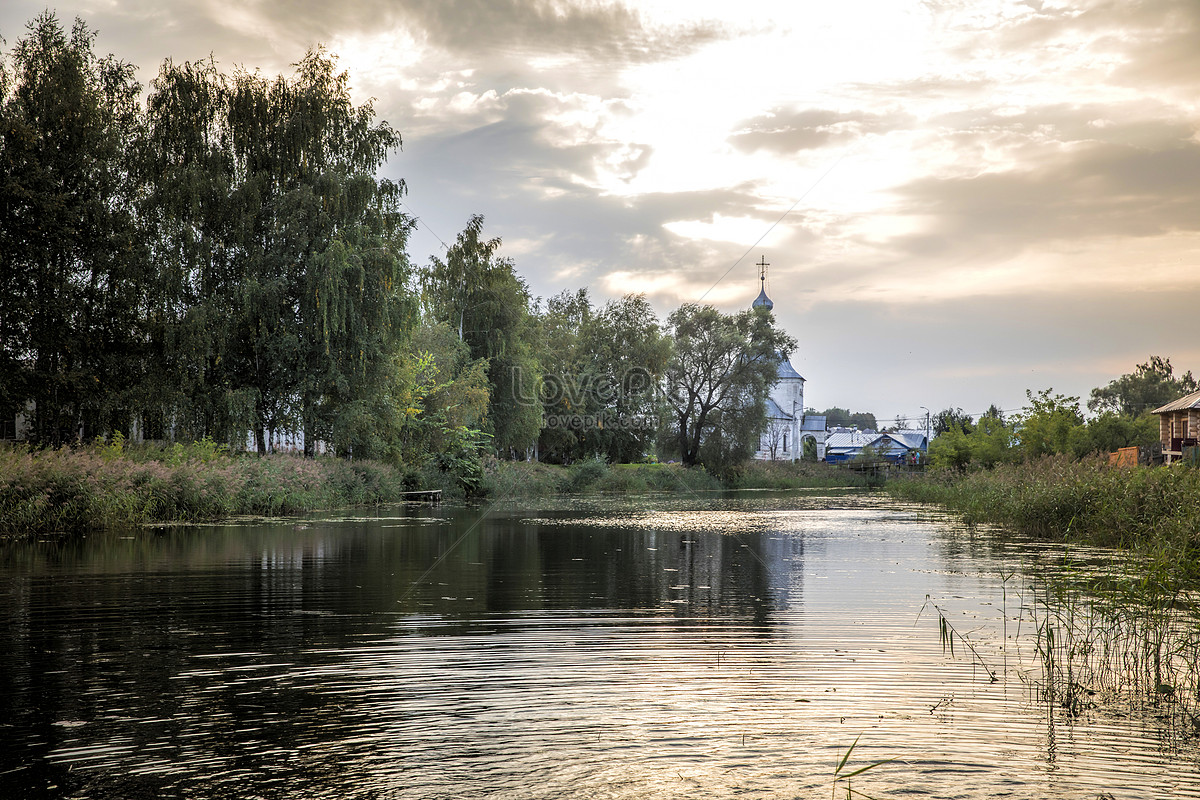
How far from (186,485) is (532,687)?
16453mm

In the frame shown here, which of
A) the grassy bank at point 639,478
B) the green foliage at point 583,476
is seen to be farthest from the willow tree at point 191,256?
the green foliage at point 583,476

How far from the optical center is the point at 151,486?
60.7ft

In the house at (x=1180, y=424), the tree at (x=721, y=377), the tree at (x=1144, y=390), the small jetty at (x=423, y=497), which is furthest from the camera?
the tree at (x=1144, y=390)

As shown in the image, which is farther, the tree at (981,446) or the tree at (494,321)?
the tree at (494,321)

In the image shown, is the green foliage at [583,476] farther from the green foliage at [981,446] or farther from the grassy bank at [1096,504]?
the grassy bank at [1096,504]

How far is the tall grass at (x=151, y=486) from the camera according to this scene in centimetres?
1562

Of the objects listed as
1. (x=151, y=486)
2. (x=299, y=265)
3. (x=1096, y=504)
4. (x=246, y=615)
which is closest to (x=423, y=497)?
(x=299, y=265)

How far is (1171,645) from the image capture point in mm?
6738

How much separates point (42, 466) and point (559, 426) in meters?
37.9

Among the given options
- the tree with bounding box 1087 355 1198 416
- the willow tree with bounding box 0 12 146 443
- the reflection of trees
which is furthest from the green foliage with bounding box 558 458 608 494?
the tree with bounding box 1087 355 1198 416

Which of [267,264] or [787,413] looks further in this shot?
[787,413]

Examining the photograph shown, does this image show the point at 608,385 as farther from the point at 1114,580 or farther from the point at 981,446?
the point at 1114,580

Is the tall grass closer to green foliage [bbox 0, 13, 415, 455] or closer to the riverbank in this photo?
green foliage [bbox 0, 13, 415, 455]

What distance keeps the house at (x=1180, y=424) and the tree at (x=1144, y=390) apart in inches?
1564
